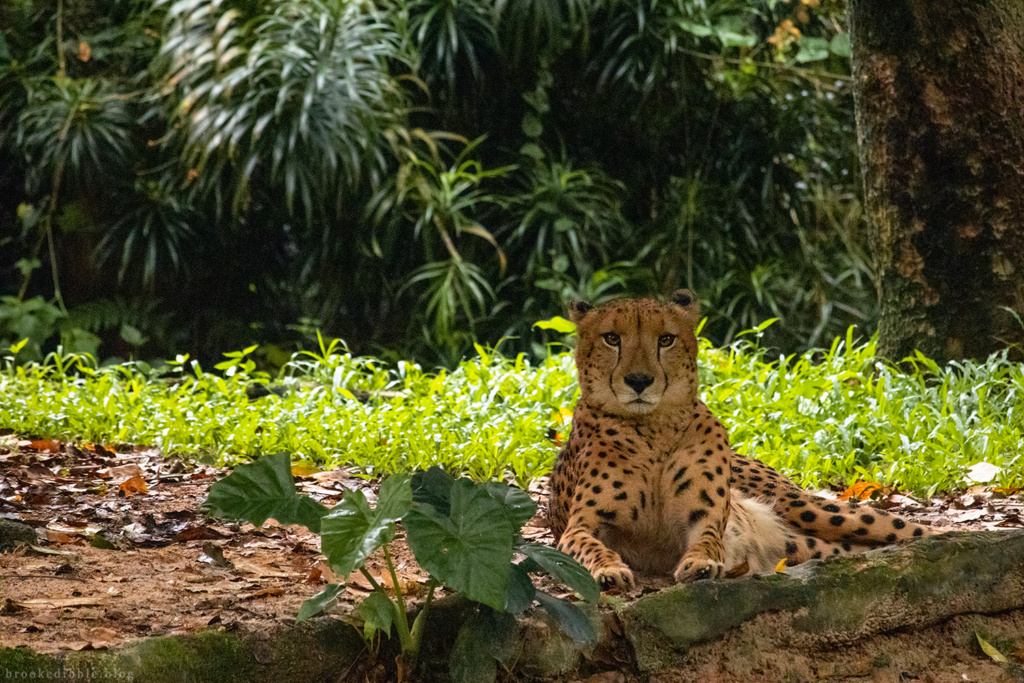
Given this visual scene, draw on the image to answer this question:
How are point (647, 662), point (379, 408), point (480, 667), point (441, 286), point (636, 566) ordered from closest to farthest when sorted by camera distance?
1. point (480, 667)
2. point (647, 662)
3. point (636, 566)
4. point (379, 408)
5. point (441, 286)

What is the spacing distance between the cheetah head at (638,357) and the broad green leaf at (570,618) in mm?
859

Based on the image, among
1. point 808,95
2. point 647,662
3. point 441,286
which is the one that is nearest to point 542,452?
point 647,662

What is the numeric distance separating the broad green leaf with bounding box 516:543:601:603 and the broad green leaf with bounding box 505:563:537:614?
6cm

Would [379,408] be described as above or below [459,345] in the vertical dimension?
above

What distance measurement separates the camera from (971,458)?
4.98 m

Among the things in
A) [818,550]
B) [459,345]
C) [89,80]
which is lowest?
[459,345]

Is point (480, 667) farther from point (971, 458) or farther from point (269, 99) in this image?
point (269, 99)

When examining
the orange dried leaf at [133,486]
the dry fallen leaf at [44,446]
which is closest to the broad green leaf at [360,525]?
the orange dried leaf at [133,486]

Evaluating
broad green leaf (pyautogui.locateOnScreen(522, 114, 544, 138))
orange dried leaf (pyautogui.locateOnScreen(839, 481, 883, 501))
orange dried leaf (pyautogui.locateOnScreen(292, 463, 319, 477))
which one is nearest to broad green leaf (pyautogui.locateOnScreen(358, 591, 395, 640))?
orange dried leaf (pyautogui.locateOnScreen(292, 463, 319, 477))

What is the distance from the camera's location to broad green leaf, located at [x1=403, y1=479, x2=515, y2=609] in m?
2.39

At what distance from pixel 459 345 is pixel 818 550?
5.73m

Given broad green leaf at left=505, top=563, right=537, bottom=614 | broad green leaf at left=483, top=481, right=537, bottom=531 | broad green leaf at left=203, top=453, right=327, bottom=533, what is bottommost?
broad green leaf at left=505, top=563, right=537, bottom=614

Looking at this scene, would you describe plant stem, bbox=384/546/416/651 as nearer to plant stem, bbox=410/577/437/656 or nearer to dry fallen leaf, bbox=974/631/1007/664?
plant stem, bbox=410/577/437/656

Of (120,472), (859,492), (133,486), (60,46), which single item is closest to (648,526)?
(859,492)
